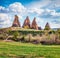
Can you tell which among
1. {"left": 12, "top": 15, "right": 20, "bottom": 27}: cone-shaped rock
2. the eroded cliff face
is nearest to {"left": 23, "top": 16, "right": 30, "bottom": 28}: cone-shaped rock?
the eroded cliff face

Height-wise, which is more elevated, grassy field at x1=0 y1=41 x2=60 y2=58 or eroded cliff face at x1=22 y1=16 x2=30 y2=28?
eroded cliff face at x1=22 y1=16 x2=30 y2=28

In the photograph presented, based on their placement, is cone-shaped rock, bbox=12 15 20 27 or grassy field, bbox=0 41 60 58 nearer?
grassy field, bbox=0 41 60 58

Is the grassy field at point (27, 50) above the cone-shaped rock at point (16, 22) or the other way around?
the other way around

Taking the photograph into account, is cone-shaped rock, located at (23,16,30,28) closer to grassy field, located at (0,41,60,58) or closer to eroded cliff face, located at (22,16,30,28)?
eroded cliff face, located at (22,16,30,28)

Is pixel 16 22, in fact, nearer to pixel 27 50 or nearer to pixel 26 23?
pixel 26 23

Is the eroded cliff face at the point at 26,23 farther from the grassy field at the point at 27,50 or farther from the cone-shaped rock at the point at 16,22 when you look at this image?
the grassy field at the point at 27,50

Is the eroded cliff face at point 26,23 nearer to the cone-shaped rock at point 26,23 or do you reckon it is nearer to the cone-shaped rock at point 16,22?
the cone-shaped rock at point 26,23

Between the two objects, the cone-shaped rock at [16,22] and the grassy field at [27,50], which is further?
the cone-shaped rock at [16,22]

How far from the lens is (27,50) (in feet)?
10.8

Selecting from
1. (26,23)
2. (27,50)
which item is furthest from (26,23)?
(27,50)

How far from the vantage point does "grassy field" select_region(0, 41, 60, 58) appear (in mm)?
3191

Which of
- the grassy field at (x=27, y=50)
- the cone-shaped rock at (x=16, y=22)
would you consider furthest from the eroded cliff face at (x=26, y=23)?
the grassy field at (x=27, y=50)

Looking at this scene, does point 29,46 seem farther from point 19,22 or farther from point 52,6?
point 52,6

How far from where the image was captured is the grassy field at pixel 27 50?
3.19 meters
